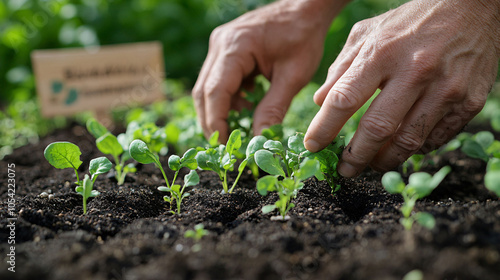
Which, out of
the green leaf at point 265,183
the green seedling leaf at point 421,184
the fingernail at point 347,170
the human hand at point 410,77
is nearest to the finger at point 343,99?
the human hand at point 410,77

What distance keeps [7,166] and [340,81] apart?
1803 millimetres

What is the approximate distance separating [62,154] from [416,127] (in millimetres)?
1220

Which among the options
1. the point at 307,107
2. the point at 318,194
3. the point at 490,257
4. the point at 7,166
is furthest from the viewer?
the point at 307,107

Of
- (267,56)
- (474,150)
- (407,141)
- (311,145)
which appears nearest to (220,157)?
(311,145)

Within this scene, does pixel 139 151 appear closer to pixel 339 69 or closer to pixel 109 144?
pixel 109 144

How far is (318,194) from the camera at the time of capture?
137 cm

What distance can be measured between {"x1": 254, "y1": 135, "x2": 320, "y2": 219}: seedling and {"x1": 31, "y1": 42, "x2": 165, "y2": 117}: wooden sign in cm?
206

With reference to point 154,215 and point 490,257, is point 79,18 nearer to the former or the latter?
point 154,215

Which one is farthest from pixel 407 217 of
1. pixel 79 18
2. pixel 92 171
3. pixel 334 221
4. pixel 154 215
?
pixel 79 18

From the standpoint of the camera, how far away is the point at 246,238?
1.04m

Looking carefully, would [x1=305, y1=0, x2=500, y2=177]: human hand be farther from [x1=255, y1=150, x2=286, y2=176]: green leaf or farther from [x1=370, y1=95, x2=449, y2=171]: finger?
→ [x1=255, y1=150, x2=286, y2=176]: green leaf

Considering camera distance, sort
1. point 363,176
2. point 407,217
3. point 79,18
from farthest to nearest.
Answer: point 79,18 < point 363,176 < point 407,217

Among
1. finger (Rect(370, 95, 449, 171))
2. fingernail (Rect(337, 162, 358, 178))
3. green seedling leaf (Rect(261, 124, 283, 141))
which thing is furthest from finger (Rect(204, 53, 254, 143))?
finger (Rect(370, 95, 449, 171))

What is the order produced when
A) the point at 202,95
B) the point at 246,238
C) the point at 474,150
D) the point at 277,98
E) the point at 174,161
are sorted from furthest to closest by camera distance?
the point at 202,95, the point at 277,98, the point at 474,150, the point at 174,161, the point at 246,238
